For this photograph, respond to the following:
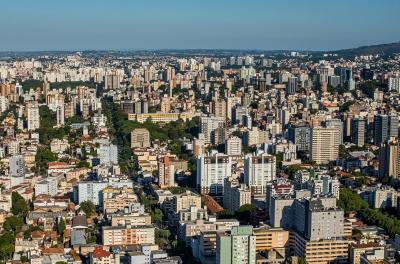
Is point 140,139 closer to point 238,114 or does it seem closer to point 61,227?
point 238,114

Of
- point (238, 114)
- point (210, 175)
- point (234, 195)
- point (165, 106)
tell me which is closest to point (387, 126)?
point (238, 114)

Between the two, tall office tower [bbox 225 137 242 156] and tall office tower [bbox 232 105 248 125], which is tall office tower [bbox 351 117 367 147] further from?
tall office tower [bbox 232 105 248 125]

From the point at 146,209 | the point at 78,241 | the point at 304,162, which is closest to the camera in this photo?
the point at 78,241

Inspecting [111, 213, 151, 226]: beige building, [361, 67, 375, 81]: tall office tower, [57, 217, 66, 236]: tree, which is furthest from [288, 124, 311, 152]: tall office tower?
[361, 67, 375, 81]: tall office tower

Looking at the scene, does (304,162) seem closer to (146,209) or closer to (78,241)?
(146,209)

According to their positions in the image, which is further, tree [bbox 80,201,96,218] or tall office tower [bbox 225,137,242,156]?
tall office tower [bbox 225,137,242,156]

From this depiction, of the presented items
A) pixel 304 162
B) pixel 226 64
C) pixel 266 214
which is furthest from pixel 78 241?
pixel 226 64

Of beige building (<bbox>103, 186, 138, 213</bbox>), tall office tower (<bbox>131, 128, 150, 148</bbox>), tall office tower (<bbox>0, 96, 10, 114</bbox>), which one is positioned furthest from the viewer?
tall office tower (<bbox>0, 96, 10, 114</bbox>)
